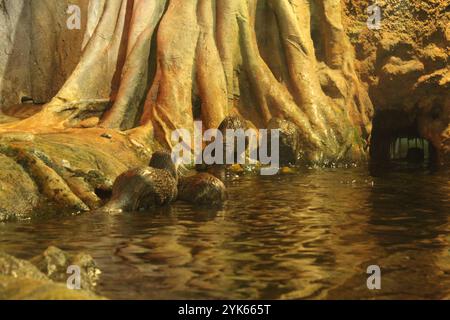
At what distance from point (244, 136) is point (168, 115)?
5.40ft

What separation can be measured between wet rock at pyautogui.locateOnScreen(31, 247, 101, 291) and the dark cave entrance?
1398 centimetres

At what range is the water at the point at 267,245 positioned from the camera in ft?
20.7

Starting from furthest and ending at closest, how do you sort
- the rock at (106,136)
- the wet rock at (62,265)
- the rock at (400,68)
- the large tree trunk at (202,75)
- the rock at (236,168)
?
the rock at (400,68) < the large tree trunk at (202,75) < the rock at (236,168) < the rock at (106,136) < the wet rock at (62,265)

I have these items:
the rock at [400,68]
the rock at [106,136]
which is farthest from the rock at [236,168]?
the rock at [400,68]

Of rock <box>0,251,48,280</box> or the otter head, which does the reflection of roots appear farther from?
rock <box>0,251,48,280</box>

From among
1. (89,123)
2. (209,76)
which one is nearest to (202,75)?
(209,76)

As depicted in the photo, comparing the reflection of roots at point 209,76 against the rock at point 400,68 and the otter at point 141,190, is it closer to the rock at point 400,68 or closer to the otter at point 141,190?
the rock at point 400,68

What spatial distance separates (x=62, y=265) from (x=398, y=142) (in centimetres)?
1766

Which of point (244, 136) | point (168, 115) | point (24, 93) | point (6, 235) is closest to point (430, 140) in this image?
point (244, 136)

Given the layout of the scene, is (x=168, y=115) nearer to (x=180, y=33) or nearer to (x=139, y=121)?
(x=139, y=121)

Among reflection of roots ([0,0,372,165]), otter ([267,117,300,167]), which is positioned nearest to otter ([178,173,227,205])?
reflection of roots ([0,0,372,165])

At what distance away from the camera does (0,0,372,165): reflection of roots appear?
1639 centimetres

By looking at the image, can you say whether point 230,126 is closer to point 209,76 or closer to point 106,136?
point 209,76

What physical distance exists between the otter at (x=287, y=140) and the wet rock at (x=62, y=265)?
10.5 m
